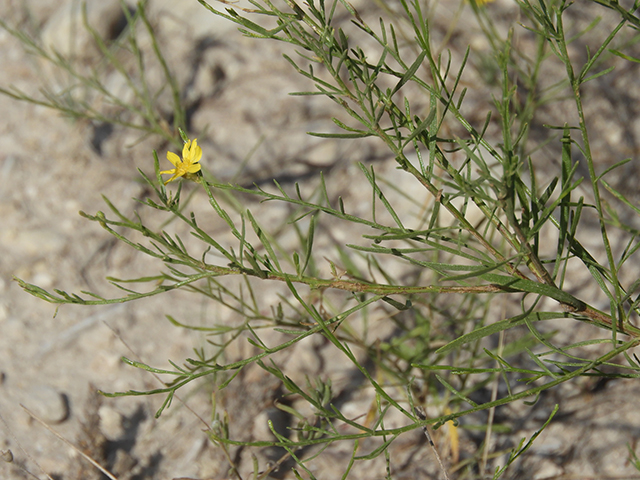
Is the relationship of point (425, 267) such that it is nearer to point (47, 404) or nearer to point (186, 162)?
point (186, 162)

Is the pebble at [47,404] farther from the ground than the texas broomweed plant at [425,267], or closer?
closer

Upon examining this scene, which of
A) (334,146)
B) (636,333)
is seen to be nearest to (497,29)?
(334,146)

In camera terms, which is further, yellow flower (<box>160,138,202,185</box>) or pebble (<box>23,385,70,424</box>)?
pebble (<box>23,385,70,424</box>)

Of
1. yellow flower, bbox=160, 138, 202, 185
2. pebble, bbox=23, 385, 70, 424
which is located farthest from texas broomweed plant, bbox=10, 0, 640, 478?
pebble, bbox=23, 385, 70, 424

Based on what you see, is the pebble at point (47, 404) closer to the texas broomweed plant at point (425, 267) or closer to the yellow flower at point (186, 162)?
the texas broomweed plant at point (425, 267)

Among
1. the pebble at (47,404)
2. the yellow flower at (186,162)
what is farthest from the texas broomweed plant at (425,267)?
the pebble at (47,404)

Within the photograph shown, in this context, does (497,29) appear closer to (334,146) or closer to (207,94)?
(334,146)

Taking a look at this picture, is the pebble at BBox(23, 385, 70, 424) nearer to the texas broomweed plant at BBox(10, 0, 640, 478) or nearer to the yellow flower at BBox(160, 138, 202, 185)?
the texas broomweed plant at BBox(10, 0, 640, 478)

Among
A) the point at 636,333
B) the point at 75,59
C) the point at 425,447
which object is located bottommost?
the point at 425,447
